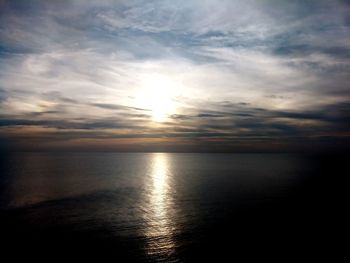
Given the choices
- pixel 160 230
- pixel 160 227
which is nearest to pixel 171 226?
pixel 160 227

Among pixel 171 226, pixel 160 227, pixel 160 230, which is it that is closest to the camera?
pixel 160 230

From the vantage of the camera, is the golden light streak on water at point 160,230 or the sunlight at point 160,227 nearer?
the golden light streak on water at point 160,230

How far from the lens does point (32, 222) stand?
44.9 meters

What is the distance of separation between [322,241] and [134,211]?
36499mm

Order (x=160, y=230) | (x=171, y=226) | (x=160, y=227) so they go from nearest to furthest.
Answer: (x=160, y=230) < (x=160, y=227) < (x=171, y=226)

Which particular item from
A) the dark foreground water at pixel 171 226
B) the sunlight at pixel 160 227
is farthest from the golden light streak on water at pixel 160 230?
the dark foreground water at pixel 171 226

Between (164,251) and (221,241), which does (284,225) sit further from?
(164,251)

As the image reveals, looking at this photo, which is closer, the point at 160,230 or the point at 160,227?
the point at 160,230

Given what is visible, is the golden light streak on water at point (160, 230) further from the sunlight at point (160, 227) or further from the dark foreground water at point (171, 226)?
the dark foreground water at point (171, 226)

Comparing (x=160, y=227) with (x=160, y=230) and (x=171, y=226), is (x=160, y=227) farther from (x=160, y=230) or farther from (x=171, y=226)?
(x=171, y=226)

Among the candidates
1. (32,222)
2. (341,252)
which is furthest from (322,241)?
(32,222)

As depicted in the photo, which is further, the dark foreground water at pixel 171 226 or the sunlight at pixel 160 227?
the sunlight at pixel 160 227

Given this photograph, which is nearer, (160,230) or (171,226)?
(160,230)

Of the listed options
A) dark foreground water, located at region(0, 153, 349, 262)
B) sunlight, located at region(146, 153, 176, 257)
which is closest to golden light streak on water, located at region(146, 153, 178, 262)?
sunlight, located at region(146, 153, 176, 257)
